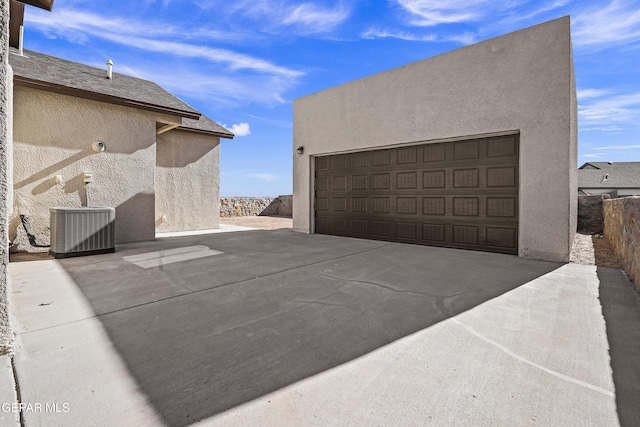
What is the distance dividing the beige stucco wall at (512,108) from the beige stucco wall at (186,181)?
18.9 ft

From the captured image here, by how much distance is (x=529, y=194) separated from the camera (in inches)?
206

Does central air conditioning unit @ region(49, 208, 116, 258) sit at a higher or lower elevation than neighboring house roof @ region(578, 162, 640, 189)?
lower

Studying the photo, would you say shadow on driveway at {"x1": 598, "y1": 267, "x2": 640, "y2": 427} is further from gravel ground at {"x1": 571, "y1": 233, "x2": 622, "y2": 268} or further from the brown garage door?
the brown garage door

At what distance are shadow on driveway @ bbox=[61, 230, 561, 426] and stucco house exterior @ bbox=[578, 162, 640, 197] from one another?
27.3 meters

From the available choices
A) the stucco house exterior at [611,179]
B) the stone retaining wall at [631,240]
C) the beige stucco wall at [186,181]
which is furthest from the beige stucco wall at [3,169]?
the stucco house exterior at [611,179]

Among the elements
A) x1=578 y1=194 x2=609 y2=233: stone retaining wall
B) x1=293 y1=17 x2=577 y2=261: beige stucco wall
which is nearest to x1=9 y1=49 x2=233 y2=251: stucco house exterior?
x1=293 y1=17 x2=577 y2=261: beige stucco wall

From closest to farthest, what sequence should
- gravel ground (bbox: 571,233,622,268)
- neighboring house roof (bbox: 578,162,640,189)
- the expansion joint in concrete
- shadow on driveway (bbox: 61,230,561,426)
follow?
the expansion joint in concrete
shadow on driveway (bbox: 61,230,561,426)
gravel ground (bbox: 571,233,622,268)
neighboring house roof (bbox: 578,162,640,189)

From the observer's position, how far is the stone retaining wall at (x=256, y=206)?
→ 16.1 m

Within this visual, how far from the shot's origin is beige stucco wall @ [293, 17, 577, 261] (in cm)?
491

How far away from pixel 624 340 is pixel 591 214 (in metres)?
9.31

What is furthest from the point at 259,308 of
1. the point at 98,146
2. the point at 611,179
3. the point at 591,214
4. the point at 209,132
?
the point at 611,179

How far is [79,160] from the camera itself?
6.46 meters

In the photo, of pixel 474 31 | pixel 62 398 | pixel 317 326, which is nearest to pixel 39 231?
pixel 62 398

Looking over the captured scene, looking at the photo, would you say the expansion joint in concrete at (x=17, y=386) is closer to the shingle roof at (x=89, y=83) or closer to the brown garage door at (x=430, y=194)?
the shingle roof at (x=89, y=83)
